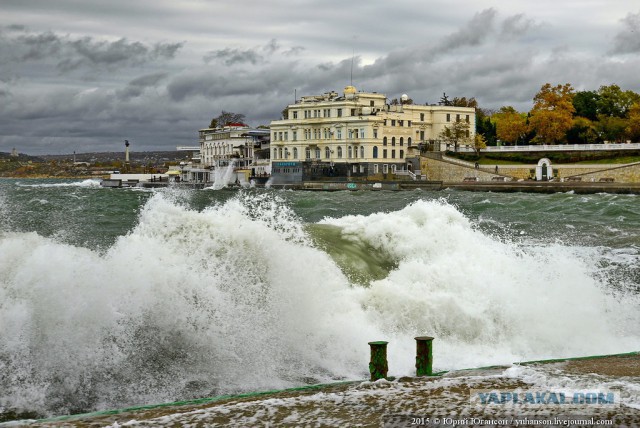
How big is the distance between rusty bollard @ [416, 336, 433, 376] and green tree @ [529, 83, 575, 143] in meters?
82.9

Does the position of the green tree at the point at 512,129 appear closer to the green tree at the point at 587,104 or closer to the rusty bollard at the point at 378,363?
the green tree at the point at 587,104

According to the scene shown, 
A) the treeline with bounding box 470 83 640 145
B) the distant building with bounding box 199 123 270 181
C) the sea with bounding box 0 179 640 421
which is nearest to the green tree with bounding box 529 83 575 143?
the treeline with bounding box 470 83 640 145

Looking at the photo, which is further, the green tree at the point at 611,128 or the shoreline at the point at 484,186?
the green tree at the point at 611,128

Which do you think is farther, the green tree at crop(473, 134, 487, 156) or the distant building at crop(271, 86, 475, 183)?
the distant building at crop(271, 86, 475, 183)

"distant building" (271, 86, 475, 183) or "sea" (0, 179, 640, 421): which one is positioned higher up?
"distant building" (271, 86, 475, 183)

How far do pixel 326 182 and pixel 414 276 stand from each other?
74.0 m

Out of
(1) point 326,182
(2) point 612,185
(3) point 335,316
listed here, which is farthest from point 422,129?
(3) point 335,316

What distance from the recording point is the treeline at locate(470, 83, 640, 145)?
88000mm

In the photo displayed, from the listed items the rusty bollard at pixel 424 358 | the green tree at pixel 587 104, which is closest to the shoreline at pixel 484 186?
the green tree at pixel 587 104

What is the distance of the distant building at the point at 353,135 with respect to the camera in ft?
311

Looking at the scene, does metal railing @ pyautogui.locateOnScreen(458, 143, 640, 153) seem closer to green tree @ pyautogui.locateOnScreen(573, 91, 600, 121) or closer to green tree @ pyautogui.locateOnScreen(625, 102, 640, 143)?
green tree @ pyautogui.locateOnScreen(625, 102, 640, 143)

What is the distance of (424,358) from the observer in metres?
9.41

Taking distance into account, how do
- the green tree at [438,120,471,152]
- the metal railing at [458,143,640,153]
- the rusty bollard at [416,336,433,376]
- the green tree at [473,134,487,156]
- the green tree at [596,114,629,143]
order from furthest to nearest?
the green tree at [438,120,471,152] < the green tree at [473,134,487,156] < the green tree at [596,114,629,143] < the metal railing at [458,143,640,153] < the rusty bollard at [416,336,433,376]

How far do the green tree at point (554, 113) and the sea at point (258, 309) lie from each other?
241 feet
